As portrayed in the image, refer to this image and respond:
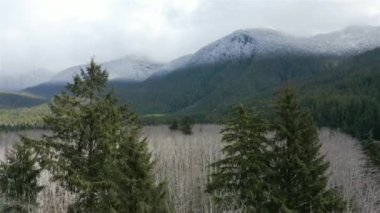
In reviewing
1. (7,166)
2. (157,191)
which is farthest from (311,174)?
(7,166)

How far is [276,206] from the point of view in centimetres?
2064

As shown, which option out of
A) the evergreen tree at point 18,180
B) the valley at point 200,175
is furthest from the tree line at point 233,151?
the evergreen tree at point 18,180

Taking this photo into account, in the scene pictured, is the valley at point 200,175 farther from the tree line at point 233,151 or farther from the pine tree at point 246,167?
the tree line at point 233,151

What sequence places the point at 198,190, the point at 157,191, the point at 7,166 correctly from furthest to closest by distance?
1. the point at 198,190
2. the point at 7,166
3. the point at 157,191

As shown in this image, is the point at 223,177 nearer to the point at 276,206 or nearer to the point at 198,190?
the point at 276,206

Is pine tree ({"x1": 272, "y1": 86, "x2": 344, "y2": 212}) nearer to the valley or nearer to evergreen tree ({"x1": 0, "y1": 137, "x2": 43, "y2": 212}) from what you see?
the valley

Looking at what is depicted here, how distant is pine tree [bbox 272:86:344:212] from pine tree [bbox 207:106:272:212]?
615 mm

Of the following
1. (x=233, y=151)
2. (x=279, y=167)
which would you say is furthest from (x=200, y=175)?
(x=279, y=167)

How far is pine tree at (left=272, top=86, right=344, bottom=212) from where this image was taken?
68.8 ft

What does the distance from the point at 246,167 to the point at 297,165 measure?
2.06 meters

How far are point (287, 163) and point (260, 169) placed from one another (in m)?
1.15

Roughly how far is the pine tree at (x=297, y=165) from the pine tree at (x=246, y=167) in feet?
2.02

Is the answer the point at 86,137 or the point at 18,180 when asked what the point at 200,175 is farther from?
the point at 86,137

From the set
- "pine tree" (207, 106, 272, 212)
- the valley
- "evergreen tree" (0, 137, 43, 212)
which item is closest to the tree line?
"pine tree" (207, 106, 272, 212)
